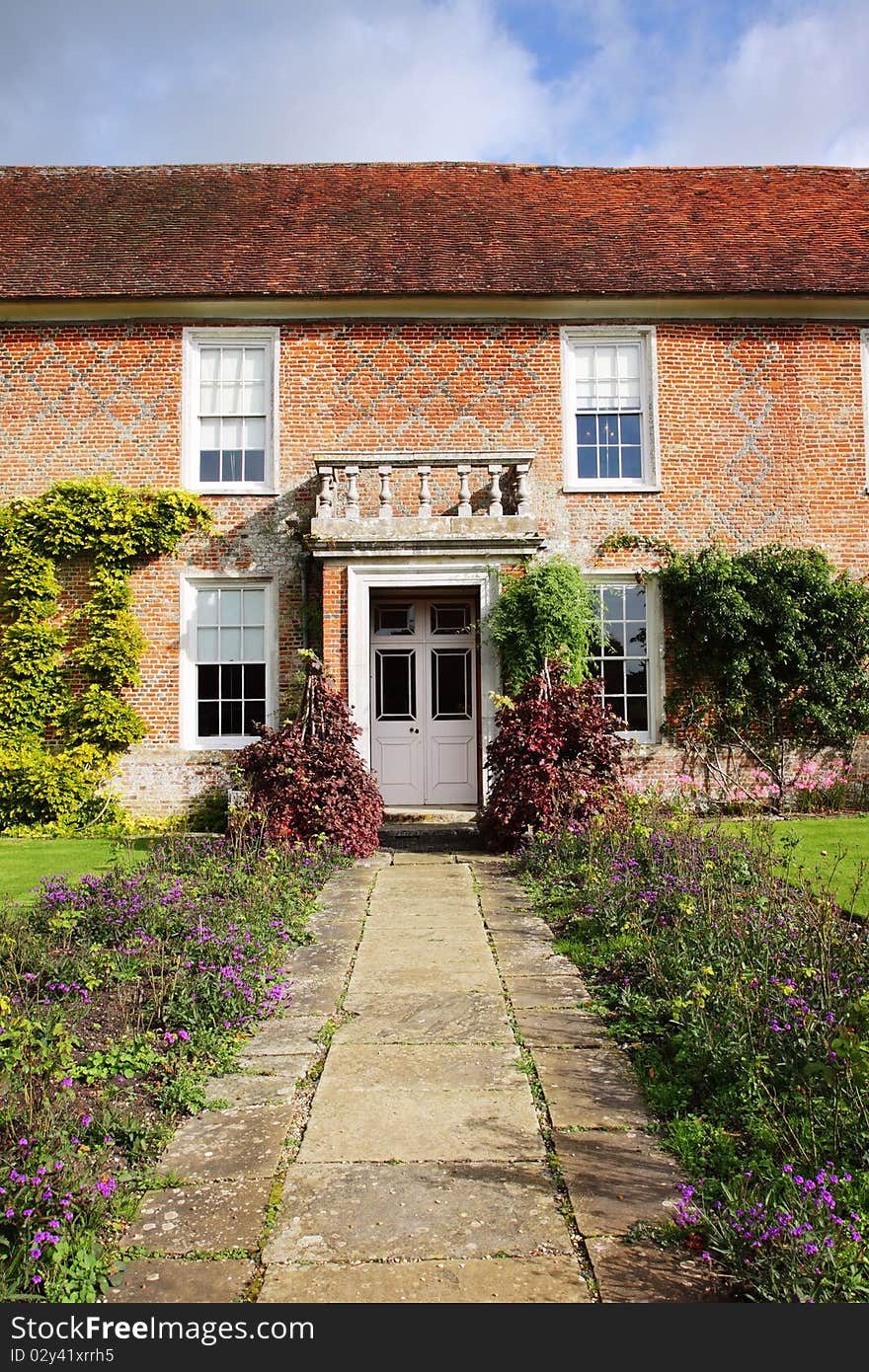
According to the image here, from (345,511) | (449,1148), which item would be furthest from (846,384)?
(449,1148)

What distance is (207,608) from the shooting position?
13.3 m

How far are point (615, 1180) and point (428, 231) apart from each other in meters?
14.1

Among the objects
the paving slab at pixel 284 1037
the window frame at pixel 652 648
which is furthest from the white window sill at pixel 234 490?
the paving slab at pixel 284 1037

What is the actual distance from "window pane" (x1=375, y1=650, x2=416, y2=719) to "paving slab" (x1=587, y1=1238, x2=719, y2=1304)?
1058 centimetres

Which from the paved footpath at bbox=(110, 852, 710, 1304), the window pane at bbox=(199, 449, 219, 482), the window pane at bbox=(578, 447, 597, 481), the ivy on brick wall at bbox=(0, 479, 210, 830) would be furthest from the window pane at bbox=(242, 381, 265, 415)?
the paved footpath at bbox=(110, 852, 710, 1304)

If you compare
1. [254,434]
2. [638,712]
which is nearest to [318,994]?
[638,712]

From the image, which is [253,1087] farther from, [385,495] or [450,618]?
[450,618]

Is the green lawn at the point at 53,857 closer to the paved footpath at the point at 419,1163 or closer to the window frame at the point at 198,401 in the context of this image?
the paved footpath at the point at 419,1163

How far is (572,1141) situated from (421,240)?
44.3 feet

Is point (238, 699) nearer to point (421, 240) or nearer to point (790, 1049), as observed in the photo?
point (421, 240)

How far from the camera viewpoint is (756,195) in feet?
51.6

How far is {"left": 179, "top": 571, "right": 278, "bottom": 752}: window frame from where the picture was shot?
13086 millimetres

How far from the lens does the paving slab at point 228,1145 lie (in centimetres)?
330

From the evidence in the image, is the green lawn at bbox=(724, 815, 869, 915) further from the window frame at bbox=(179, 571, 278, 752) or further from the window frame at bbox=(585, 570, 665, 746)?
the window frame at bbox=(179, 571, 278, 752)
